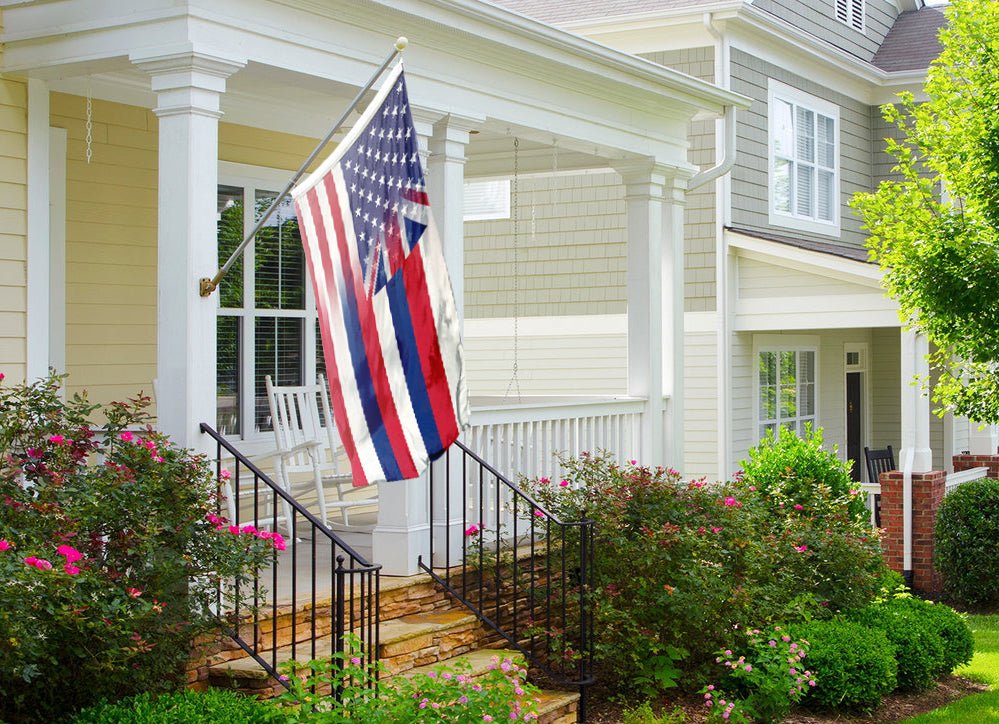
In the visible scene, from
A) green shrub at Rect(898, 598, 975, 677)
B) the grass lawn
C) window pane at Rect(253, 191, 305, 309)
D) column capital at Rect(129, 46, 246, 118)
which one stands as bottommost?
the grass lawn

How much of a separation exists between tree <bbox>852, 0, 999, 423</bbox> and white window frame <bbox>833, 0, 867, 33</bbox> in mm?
6824

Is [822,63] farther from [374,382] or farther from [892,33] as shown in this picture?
[374,382]

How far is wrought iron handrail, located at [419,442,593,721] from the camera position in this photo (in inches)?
288

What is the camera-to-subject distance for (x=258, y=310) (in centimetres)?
950

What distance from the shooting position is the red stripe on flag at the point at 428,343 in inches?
212

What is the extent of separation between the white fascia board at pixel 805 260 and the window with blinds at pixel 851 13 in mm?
5033

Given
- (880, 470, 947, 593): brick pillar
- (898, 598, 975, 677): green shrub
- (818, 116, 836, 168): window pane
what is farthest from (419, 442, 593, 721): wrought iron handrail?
(818, 116, 836, 168): window pane

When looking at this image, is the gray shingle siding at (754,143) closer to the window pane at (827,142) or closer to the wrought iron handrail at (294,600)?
the window pane at (827,142)

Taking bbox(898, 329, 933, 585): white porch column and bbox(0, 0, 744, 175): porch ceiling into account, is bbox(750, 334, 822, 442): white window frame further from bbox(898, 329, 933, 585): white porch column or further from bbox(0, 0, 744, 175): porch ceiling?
bbox(0, 0, 744, 175): porch ceiling

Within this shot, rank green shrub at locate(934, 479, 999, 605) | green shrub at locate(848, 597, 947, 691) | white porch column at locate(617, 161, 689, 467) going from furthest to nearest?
green shrub at locate(934, 479, 999, 605)
white porch column at locate(617, 161, 689, 467)
green shrub at locate(848, 597, 947, 691)

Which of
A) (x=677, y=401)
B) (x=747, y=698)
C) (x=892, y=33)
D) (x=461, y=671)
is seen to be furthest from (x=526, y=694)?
(x=892, y=33)

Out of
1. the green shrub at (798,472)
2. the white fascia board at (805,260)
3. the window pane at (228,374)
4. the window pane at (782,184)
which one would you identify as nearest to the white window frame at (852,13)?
the window pane at (782,184)

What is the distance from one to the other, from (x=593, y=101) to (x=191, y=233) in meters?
3.90

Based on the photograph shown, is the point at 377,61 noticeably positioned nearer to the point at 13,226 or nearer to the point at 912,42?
the point at 13,226
